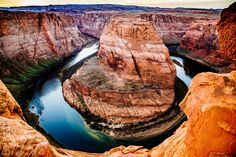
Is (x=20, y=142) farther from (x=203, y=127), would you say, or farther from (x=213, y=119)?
(x=213, y=119)

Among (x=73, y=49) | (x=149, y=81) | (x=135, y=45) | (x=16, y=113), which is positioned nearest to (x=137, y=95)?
(x=149, y=81)

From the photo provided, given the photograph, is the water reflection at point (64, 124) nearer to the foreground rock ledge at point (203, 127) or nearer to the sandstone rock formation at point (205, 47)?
the foreground rock ledge at point (203, 127)

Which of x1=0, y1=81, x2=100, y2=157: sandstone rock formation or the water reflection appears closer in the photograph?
x1=0, y1=81, x2=100, y2=157: sandstone rock formation

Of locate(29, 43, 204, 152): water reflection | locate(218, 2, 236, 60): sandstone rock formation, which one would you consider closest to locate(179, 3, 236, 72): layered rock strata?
locate(29, 43, 204, 152): water reflection

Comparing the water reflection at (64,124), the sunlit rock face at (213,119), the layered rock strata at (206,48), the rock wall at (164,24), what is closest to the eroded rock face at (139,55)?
the water reflection at (64,124)

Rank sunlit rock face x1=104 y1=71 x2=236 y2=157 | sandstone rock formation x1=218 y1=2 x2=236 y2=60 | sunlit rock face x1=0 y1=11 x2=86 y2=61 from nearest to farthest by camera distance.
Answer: sunlit rock face x1=104 y1=71 x2=236 y2=157, sandstone rock formation x1=218 y1=2 x2=236 y2=60, sunlit rock face x1=0 y1=11 x2=86 y2=61

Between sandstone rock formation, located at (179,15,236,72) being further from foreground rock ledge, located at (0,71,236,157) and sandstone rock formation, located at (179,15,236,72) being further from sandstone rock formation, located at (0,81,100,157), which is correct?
sandstone rock formation, located at (0,81,100,157)

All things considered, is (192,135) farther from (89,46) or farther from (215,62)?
(89,46)
